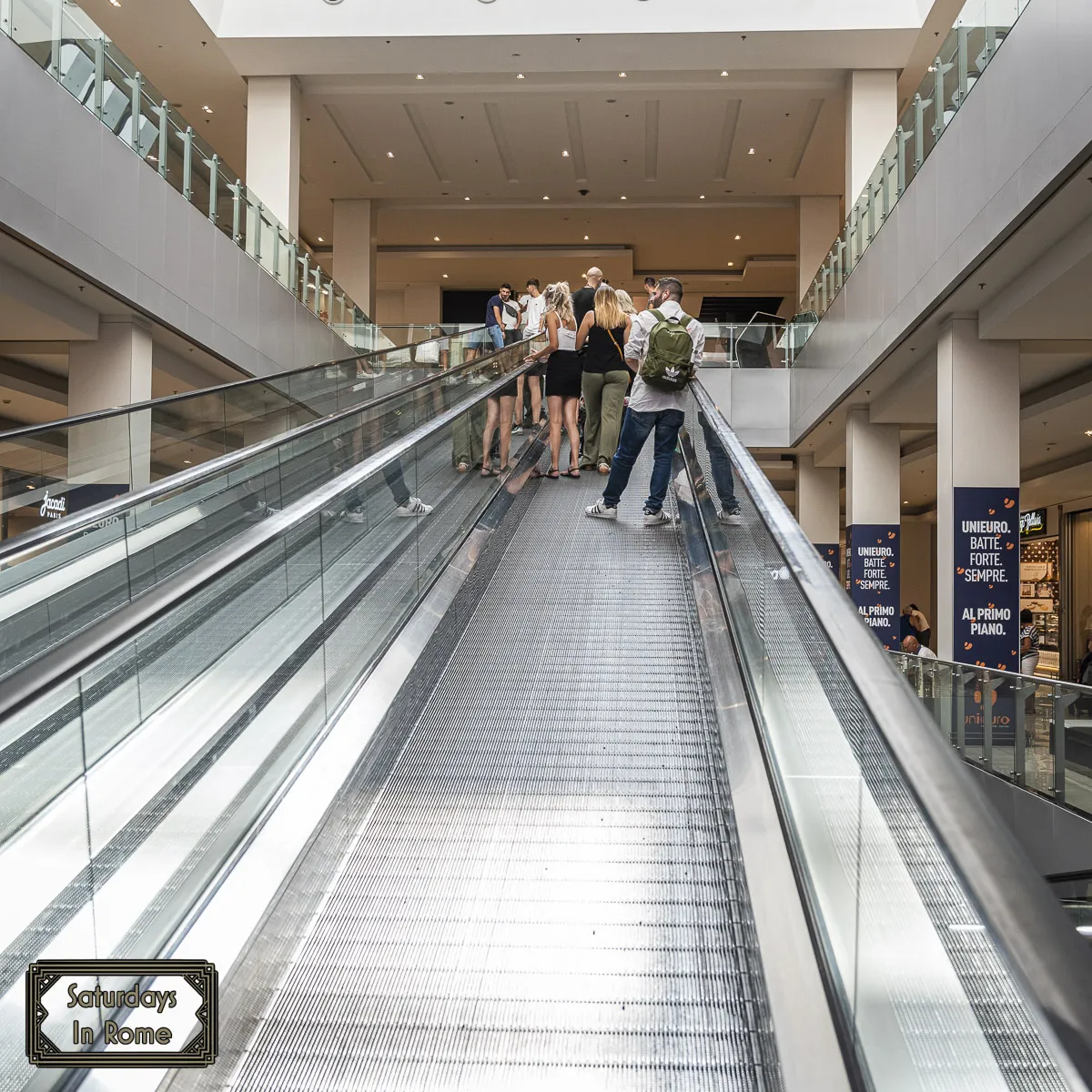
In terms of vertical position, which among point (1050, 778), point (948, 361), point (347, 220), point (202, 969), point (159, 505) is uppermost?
point (347, 220)

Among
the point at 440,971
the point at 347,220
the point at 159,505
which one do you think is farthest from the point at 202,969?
the point at 347,220

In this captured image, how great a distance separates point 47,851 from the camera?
2174 mm

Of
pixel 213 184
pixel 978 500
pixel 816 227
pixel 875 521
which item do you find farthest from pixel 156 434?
pixel 816 227

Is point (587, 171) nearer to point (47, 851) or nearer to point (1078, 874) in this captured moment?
point (1078, 874)

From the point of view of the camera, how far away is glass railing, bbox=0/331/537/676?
3.46 metres

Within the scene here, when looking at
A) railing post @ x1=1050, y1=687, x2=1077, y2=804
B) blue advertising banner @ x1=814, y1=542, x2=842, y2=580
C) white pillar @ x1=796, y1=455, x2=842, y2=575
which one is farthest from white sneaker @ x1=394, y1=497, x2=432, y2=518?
white pillar @ x1=796, y1=455, x2=842, y2=575

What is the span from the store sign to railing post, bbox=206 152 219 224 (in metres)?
18.4

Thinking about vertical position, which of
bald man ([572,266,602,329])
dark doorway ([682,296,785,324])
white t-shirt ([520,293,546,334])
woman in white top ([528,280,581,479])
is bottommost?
woman in white top ([528,280,581,479])

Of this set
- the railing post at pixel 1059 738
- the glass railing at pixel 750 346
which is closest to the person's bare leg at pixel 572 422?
the railing post at pixel 1059 738

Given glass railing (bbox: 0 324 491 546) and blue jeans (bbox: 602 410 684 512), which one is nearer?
glass railing (bbox: 0 324 491 546)

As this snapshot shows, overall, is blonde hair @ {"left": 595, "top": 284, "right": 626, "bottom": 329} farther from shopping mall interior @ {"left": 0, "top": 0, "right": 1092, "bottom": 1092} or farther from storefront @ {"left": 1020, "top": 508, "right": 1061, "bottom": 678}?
storefront @ {"left": 1020, "top": 508, "right": 1061, "bottom": 678}

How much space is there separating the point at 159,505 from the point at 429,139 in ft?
62.2

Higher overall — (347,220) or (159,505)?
(347,220)

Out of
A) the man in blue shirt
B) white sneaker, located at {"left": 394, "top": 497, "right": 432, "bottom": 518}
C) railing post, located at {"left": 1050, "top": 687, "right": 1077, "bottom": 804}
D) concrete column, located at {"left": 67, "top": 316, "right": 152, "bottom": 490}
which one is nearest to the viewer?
white sneaker, located at {"left": 394, "top": 497, "right": 432, "bottom": 518}
